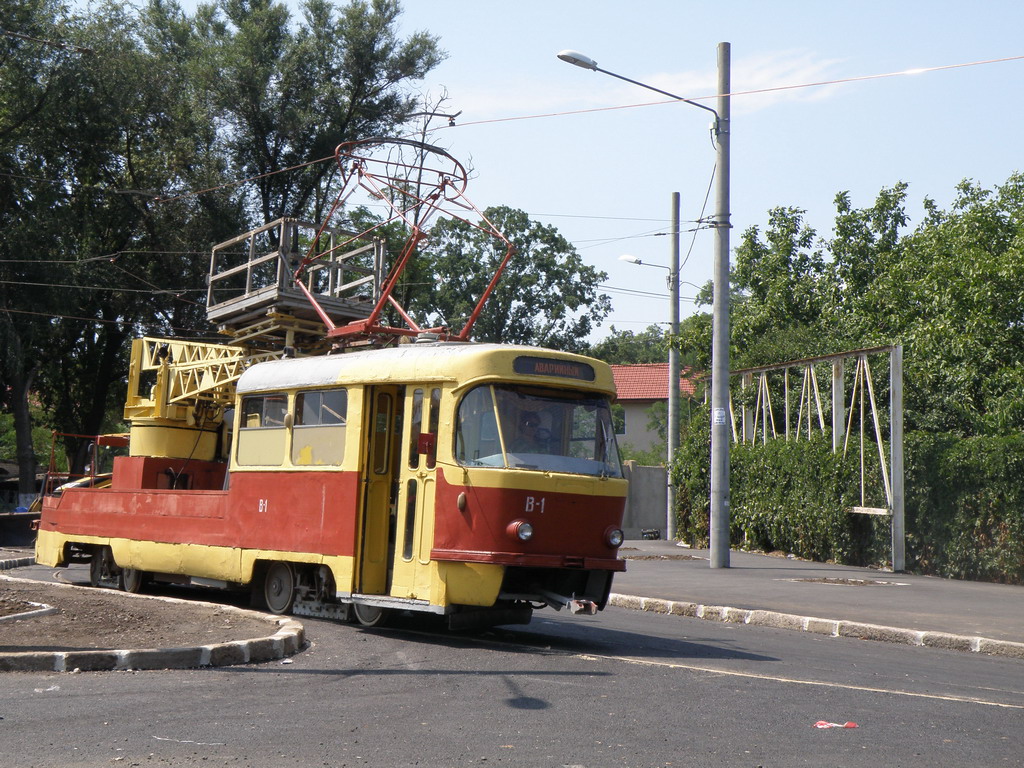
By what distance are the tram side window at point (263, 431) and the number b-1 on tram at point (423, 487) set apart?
2 cm

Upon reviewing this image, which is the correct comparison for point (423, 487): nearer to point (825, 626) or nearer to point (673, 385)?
point (825, 626)

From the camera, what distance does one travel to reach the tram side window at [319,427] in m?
12.3

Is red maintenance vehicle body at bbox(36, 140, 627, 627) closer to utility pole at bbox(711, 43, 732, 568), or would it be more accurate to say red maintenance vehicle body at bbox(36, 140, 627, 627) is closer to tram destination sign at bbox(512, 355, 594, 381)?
tram destination sign at bbox(512, 355, 594, 381)

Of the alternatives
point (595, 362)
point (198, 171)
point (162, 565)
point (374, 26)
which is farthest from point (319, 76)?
point (595, 362)

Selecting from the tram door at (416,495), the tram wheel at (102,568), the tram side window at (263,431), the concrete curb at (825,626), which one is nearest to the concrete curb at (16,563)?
the tram wheel at (102,568)

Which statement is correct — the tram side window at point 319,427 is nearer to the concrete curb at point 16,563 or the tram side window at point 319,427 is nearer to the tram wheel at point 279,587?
the tram wheel at point 279,587

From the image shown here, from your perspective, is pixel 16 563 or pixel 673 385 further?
pixel 673 385

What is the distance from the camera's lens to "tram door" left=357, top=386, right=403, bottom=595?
11.9 m

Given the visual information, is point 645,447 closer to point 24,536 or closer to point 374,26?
point 374,26

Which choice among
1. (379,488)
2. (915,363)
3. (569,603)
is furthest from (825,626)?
(915,363)

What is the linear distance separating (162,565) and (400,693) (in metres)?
7.95

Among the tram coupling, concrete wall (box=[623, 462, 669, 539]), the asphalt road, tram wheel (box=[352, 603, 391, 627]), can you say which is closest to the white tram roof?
the tram coupling

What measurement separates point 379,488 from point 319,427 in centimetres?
115

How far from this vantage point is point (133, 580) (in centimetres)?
1630
